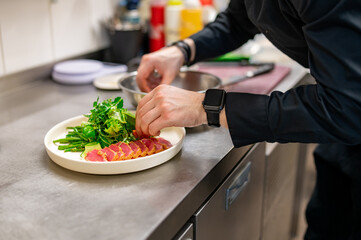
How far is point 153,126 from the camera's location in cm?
87

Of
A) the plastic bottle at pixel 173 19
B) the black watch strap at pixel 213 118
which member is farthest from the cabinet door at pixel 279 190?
the plastic bottle at pixel 173 19

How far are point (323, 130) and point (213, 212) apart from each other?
1.00 feet

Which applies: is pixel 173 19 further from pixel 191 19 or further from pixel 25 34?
pixel 25 34

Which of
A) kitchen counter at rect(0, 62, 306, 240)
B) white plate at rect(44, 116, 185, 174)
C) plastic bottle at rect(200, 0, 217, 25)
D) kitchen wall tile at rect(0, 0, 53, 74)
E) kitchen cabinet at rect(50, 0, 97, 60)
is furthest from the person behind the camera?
plastic bottle at rect(200, 0, 217, 25)

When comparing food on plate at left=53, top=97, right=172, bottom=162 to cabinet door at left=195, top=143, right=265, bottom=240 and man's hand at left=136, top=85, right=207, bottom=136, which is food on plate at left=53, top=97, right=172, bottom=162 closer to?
man's hand at left=136, top=85, right=207, bottom=136

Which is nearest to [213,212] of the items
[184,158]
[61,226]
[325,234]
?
[184,158]

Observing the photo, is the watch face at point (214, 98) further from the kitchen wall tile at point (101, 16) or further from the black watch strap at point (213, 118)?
the kitchen wall tile at point (101, 16)

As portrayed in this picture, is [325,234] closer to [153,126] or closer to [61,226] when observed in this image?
[153,126]

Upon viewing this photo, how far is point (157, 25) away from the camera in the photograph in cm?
175

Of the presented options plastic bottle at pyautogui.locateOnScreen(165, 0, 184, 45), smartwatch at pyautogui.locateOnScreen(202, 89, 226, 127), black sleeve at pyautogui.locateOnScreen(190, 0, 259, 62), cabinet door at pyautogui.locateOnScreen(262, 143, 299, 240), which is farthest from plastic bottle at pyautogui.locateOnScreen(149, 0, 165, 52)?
smartwatch at pyautogui.locateOnScreen(202, 89, 226, 127)

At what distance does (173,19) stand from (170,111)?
3.09 ft

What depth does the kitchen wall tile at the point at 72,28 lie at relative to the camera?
1.49 metres

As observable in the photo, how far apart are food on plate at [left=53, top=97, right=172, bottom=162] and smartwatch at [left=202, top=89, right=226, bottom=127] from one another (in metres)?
0.13

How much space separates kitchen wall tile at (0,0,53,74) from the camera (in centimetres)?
130
